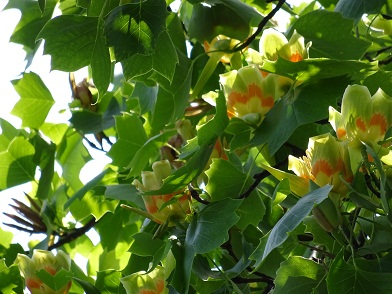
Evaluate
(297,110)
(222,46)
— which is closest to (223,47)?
(222,46)

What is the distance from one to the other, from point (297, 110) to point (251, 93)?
8 cm

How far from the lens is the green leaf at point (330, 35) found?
1407mm

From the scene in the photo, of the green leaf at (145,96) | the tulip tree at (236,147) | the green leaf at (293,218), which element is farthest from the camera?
the green leaf at (145,96)

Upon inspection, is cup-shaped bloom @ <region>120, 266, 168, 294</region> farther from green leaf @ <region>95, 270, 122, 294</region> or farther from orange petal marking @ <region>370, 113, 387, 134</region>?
orange petal marking @ <region>370, 113, 387, 134</region>

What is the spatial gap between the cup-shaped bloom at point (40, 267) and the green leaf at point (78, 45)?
465 mm

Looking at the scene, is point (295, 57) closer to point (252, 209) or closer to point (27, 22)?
point (252, 209)

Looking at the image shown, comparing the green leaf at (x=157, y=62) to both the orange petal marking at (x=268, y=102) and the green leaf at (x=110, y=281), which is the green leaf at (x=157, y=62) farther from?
the green leaf at (x=110, y=281)

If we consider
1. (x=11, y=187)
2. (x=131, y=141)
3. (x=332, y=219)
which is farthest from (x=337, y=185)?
(x=11, y=187)

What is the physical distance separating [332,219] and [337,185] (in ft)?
0.16

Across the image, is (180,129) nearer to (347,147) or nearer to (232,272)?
(232,272)

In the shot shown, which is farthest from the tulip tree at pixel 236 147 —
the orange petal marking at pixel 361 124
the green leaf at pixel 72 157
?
the green leaf at pixel 72 157

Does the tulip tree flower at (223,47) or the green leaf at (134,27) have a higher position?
the green leaf at (134,27)

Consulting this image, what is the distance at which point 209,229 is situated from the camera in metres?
1.31


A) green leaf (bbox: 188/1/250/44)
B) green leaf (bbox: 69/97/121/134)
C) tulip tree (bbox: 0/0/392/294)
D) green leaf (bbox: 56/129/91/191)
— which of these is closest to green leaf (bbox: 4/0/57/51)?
tulip tree (bbox: 0/0/392/294)
